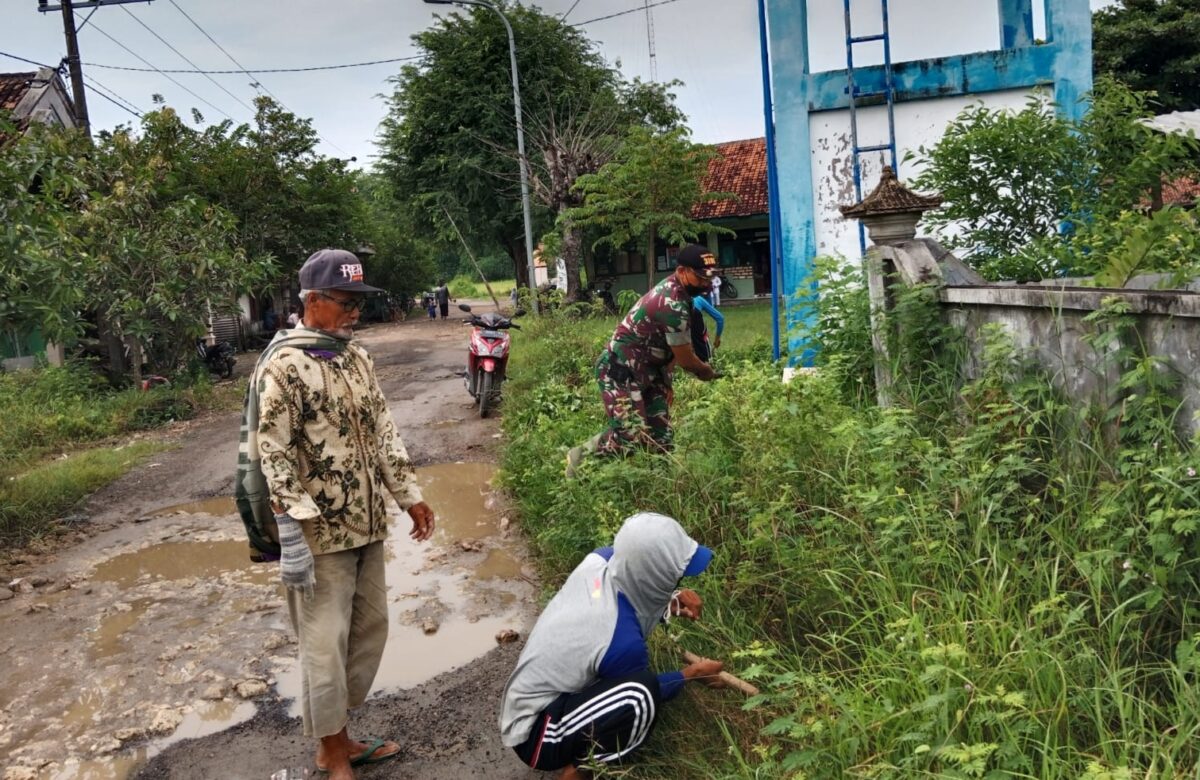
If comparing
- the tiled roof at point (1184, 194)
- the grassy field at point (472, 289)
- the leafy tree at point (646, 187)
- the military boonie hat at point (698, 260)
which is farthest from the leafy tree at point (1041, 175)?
the grassy field at point (472, 289)

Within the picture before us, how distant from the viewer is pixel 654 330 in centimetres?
490

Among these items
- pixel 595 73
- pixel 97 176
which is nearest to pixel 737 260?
pixel 595 73

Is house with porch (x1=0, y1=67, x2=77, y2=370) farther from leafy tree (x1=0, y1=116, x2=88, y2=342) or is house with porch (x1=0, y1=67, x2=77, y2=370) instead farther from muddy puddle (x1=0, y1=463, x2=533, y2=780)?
muddy puddle (x1=0, y1=463, x2=533, y2=780)

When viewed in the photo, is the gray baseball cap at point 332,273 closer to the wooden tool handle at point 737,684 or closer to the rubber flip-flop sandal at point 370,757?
the rubber flip-flop sandal at point 370,757

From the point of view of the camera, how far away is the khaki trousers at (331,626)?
3.06 m

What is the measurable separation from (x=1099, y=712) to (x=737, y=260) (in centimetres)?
2514

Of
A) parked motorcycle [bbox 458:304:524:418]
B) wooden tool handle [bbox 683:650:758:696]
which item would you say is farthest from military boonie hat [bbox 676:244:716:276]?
parked motorcycle [bbox 458:304:524:418]

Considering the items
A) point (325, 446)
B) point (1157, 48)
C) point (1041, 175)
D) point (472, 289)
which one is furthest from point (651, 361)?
point (472, 289)

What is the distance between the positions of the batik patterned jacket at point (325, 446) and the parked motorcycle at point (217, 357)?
13398 millimetres

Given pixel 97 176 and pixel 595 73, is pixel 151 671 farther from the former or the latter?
pixel 595 73

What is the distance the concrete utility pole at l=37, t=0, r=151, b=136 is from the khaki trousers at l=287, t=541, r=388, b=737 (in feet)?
43.7

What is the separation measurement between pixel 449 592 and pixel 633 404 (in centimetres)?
146

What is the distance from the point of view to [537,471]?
591 cm

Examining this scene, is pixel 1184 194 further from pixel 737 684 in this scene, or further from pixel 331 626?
pixel 331 626
